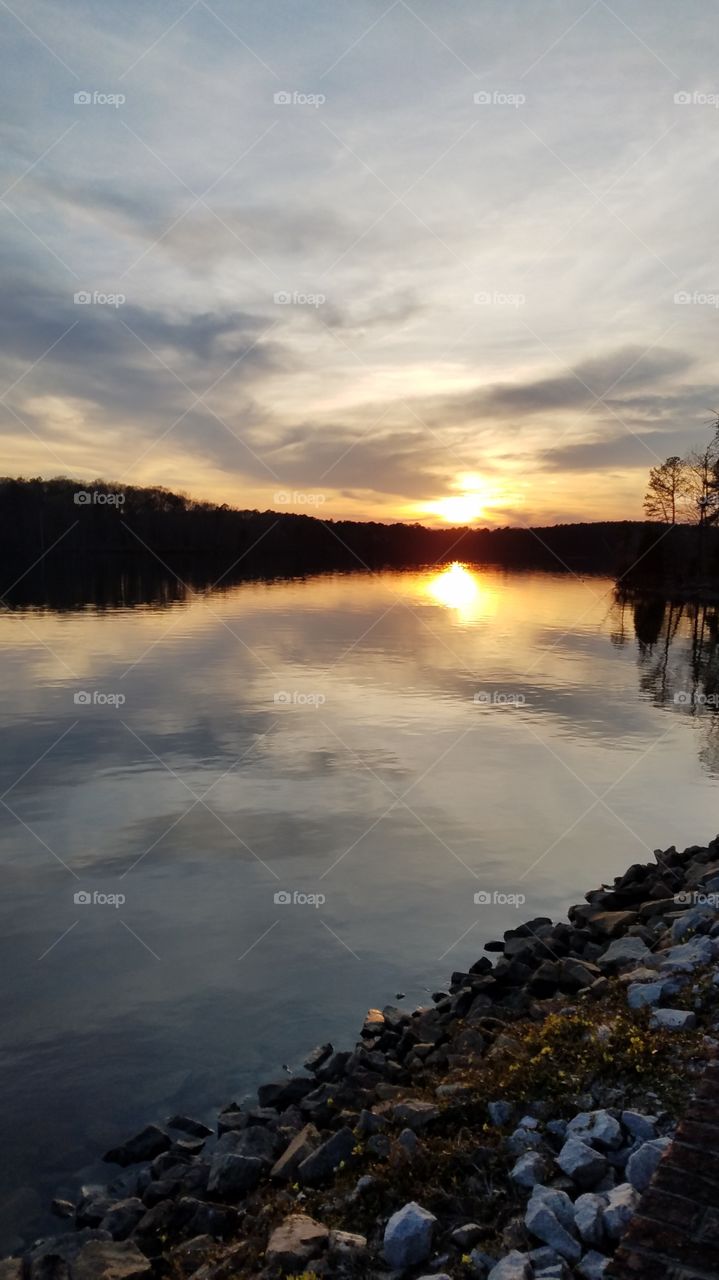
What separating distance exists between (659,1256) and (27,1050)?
8.29m

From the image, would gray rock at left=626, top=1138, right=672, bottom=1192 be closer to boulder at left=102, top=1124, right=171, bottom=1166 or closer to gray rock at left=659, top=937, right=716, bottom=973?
gray rock at left=659, top=937, right=716, bottom=973

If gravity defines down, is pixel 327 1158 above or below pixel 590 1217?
below

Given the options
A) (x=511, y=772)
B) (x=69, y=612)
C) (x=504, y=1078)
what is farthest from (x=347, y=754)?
(x=69, y=612)

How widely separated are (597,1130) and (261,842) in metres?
12.0

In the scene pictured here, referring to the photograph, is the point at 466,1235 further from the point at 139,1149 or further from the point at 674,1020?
the point at 139,1149

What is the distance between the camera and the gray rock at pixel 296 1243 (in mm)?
6309

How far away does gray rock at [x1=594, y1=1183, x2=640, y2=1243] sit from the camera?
588cm

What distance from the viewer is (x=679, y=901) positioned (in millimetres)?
13984

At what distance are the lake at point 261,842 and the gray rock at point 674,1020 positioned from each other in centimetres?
434

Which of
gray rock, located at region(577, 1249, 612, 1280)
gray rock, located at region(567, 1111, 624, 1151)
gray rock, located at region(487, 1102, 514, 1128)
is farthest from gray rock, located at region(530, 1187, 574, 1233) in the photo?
gray rock, located at region(487, 1102, 514, 1128)

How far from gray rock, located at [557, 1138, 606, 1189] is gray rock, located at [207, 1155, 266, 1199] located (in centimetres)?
299

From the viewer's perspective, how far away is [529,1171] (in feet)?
22.0

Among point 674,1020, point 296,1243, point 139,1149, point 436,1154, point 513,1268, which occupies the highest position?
point 674,1020

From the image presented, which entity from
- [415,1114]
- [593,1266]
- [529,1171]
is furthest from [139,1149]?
[593,1266]
